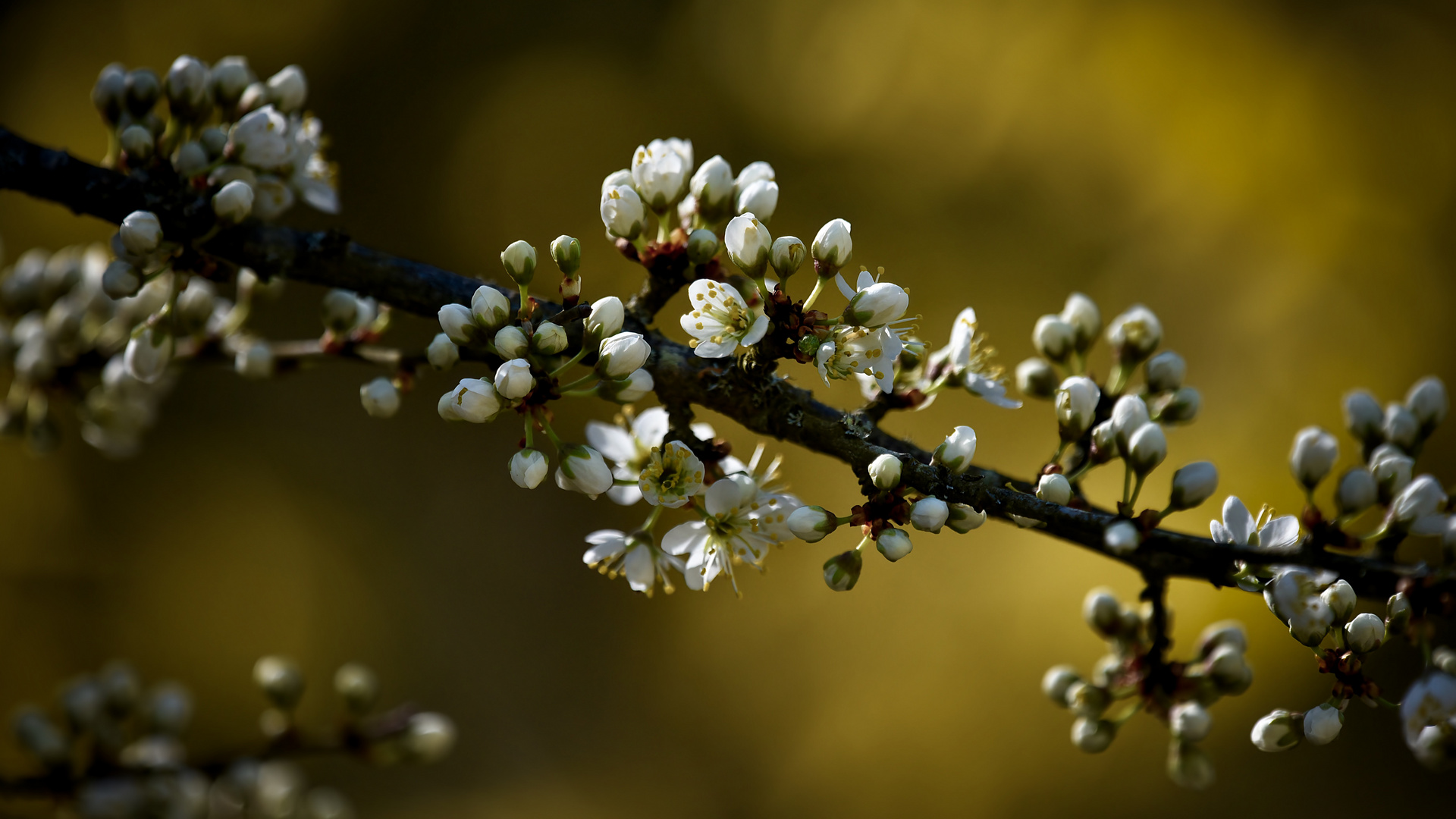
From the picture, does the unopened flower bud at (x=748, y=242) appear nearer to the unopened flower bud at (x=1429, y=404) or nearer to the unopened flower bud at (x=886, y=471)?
the unopened flower bud at (x=886, y=471)

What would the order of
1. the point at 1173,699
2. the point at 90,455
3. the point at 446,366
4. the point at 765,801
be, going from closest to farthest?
the point at 446,366 → the point at 1173,699 → the point at 765,801 → the point at 90,455

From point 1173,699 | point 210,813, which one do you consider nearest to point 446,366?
point 1173,699

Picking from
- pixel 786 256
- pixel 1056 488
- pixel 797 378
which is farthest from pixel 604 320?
pixel 797 378

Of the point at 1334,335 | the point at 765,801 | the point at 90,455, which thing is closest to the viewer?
the point at 1334,335

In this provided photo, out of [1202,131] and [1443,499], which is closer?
[1443,499]

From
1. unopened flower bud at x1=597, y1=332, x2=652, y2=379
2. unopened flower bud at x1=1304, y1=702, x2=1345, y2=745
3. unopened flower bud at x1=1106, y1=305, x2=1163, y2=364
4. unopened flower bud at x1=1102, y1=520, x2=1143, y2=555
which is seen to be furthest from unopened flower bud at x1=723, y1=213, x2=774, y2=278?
unopened flower bud at x1=1304, y1=702, x2=1345, y2=745

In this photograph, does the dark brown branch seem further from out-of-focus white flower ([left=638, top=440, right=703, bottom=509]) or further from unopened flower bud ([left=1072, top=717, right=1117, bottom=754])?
unopened flower bud ([left=1072, top=717, right=1117, bottom=754])

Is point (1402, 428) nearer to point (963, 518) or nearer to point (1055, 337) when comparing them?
point (1055, 337)

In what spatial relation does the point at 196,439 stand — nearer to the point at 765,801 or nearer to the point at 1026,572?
the point at 765,801
